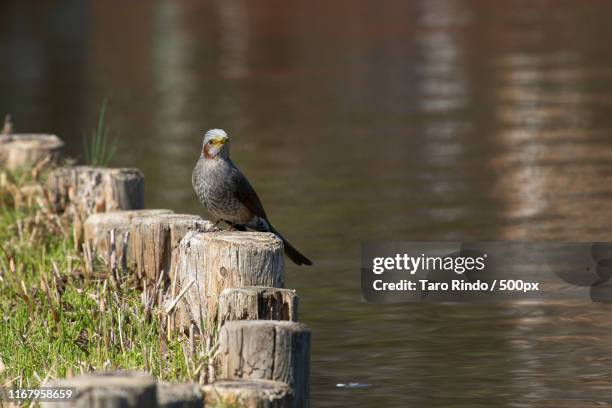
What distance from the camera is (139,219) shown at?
9.48m

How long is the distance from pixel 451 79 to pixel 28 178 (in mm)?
12993

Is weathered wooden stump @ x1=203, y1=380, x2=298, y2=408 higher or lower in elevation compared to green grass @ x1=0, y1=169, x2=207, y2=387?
lower

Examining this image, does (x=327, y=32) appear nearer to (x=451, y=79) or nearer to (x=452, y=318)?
(x=451, y=79)

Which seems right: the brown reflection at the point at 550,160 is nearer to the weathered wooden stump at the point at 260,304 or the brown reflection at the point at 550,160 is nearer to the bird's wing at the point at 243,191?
the bird's wing at the point at 243,191

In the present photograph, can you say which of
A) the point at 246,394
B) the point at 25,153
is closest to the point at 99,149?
the point at 25,153

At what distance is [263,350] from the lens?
6840 millimetres

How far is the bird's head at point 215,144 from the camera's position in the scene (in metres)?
8.67

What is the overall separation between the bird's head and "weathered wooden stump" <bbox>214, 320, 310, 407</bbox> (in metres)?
1.96

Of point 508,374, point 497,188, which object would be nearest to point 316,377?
point 508,374

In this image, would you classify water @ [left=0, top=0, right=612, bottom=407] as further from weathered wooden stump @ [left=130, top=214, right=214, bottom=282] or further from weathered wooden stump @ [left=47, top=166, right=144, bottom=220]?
weathered wooden stump @ [left=47, top=166, right=144, bottom=220]

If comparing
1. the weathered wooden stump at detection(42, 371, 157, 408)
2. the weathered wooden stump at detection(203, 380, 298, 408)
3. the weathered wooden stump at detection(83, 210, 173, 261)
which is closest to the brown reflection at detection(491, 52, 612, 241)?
the weathered wooden stump at detection(83, 210, 173, 261)

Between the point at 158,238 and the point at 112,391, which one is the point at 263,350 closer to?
the point at 112,391

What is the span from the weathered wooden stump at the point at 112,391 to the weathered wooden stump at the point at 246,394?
0.66 meters

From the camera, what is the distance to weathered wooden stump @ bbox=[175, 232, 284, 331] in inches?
311
